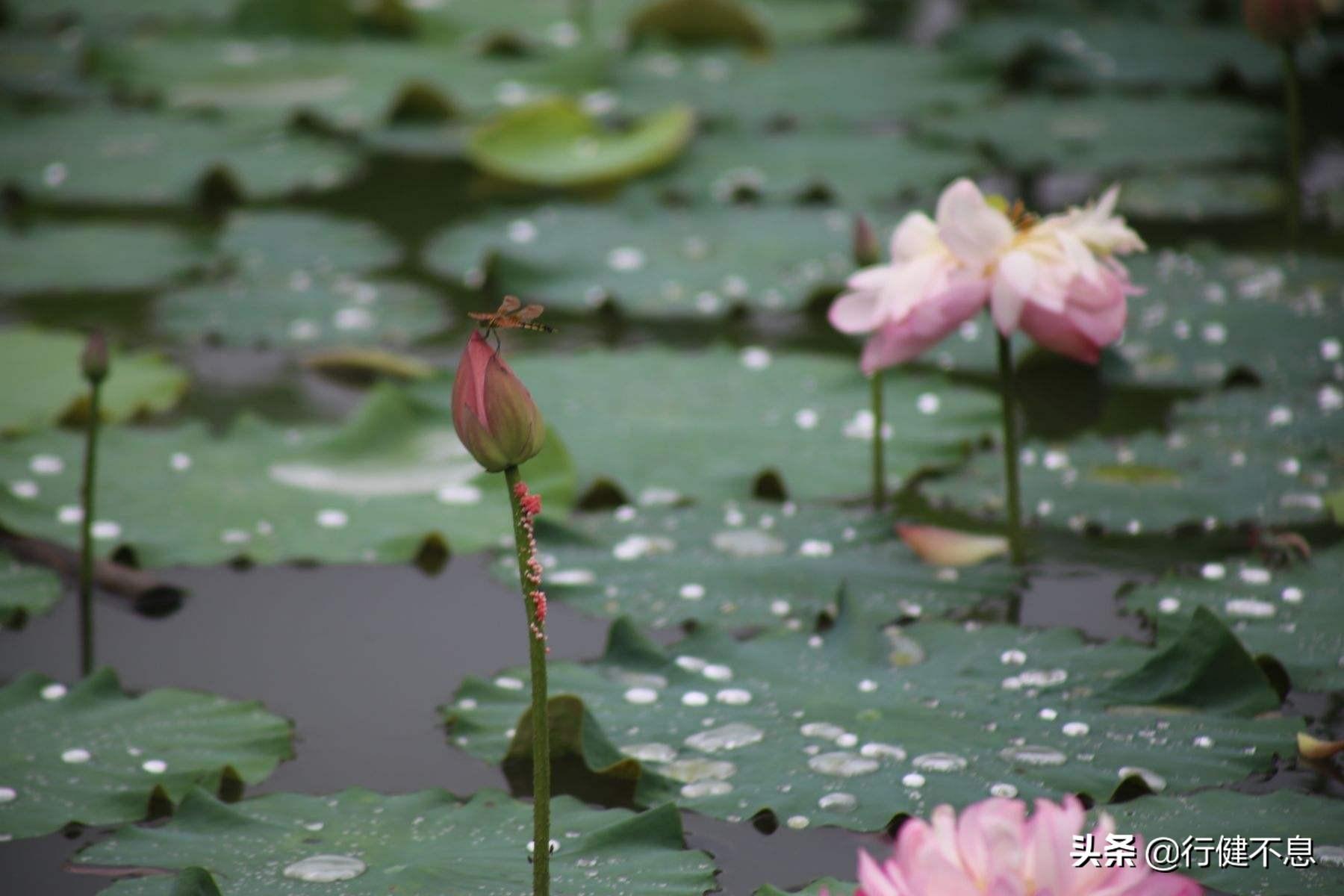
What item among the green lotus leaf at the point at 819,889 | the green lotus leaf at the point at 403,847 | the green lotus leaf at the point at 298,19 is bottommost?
the green lotus leaf at the point at 819,889

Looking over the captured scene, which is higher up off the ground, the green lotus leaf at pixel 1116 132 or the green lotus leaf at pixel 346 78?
the green lotus leaf at pixel 346 78

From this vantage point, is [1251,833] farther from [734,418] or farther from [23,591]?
[23,591]

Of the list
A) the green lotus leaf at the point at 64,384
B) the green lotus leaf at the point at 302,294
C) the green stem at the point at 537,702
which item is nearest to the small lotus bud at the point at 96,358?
the green lotus leaf at the point at 64,384

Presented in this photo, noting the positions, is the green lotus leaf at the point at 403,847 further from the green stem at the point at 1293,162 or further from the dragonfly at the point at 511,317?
the green stem at the point at 1293,162

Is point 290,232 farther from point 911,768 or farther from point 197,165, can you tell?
point 911,768

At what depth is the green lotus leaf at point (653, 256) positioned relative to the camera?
269cm

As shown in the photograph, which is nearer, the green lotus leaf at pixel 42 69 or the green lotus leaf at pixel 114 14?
the green lotus leaf at pixel 42 69

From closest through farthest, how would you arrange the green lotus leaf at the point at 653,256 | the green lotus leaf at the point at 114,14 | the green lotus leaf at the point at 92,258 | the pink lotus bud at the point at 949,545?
the pink lotus bud at the point at 949,545, the green lotus leaf at the point at 653,256, the green lotus leaf at the point at 92,258, the green lotus leaf at the point at 114,14

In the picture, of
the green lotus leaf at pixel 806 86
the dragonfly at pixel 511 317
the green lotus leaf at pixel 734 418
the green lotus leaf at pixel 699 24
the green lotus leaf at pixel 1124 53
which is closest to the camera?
the dragonfly at pixel 511 317

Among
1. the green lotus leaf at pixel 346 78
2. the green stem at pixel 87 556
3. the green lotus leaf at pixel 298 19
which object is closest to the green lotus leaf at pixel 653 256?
the green lotus leaf at pixel 346 78

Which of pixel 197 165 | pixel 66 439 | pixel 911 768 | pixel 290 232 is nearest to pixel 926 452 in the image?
pixel 911 768

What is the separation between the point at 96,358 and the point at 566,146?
75.5 inches

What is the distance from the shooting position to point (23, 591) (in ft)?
5.83

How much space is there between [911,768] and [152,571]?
97cm
